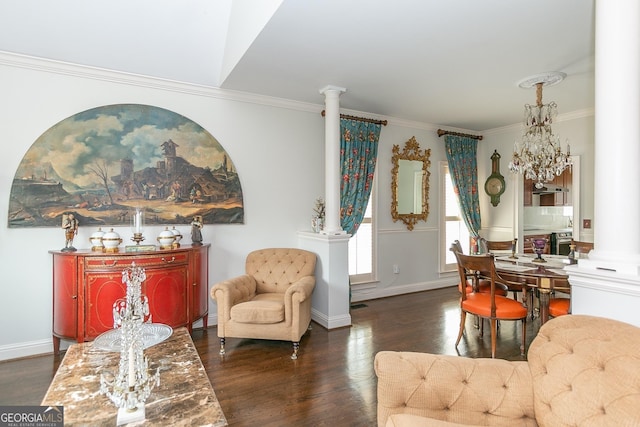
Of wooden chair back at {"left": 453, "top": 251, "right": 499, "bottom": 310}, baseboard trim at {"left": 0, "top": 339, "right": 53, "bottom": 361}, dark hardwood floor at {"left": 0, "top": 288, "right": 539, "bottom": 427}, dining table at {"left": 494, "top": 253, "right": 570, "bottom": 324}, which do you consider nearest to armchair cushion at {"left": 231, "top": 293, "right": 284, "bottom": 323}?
dark hardwood floor at {"left": 0, "top": 288, "right": 539, "bottom": 427}

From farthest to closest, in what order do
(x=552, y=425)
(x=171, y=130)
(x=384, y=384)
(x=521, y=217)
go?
(x=521, y=217) → (x=171, y=130) → (x=384, y=384) → (x=552, y=425)

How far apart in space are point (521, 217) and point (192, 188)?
5343 millimetres

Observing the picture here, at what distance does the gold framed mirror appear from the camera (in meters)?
5.53

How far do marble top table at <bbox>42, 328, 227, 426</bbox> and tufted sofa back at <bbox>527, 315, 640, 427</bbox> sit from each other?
4.59 ft

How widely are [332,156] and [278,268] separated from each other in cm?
149

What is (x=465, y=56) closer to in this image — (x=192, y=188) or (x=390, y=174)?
(x=390, y=174)

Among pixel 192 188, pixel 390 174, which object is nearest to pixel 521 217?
pixel 390 174

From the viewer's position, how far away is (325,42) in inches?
118

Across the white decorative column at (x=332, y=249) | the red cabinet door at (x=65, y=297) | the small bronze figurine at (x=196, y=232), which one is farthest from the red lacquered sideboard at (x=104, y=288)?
the white decorative column at (x=332, y=249)

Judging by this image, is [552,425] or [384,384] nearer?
[552,425]

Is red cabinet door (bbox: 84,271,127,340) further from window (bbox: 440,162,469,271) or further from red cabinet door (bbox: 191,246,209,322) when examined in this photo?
window (bbox: 440,162,469,271)

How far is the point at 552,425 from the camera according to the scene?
1.30m

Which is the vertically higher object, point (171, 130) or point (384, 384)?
point (171, 130)

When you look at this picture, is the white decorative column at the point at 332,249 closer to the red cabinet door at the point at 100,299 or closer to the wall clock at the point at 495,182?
the red cabinet door at the point at 100,299
